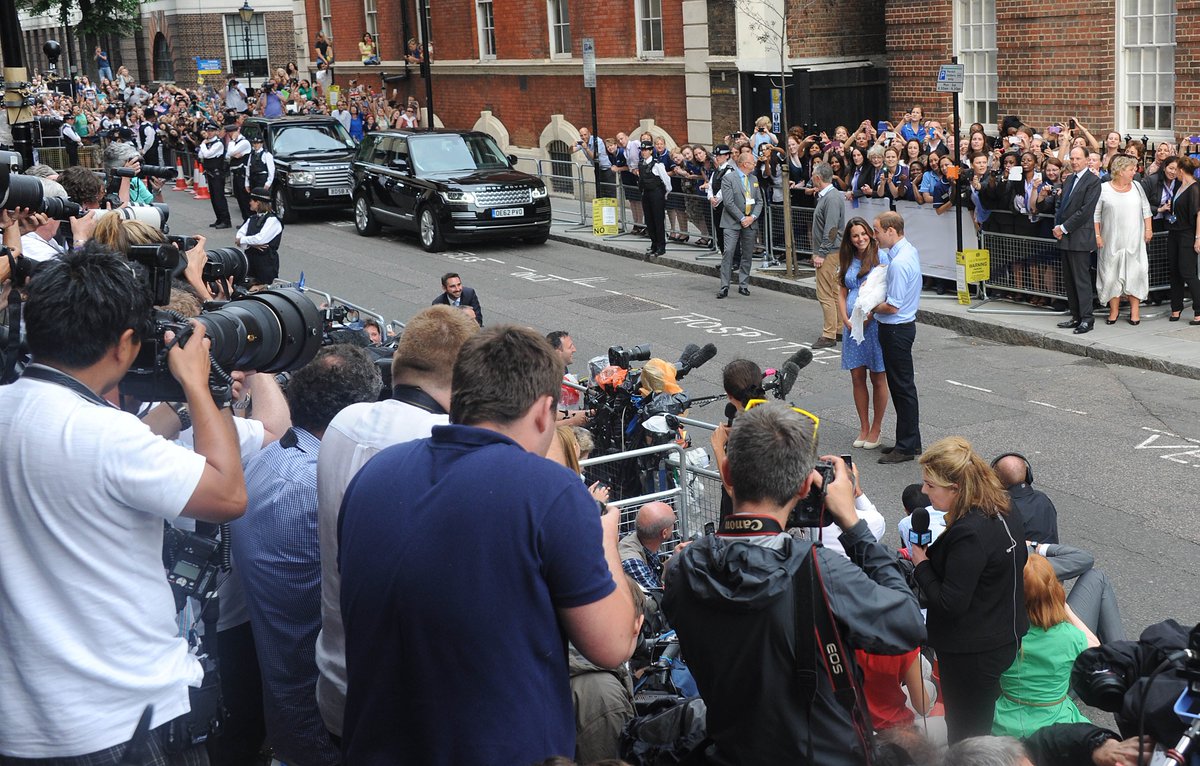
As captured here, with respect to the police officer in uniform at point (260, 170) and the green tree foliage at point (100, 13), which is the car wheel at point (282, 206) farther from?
the green tree foliage at point (100, 13)

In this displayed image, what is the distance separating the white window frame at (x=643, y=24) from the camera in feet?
88.6

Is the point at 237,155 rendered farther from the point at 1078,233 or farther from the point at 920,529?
the point at 920,529

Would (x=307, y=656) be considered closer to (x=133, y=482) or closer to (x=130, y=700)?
(x=130, y=700)

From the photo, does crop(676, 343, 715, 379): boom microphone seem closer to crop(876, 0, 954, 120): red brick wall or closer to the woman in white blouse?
the woman in white blouse

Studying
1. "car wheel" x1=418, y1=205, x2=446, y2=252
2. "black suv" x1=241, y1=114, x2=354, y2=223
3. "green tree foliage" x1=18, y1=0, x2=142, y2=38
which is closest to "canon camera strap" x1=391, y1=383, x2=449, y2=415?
"car wheel" x1=418, y1=205, x2=446, y2=252

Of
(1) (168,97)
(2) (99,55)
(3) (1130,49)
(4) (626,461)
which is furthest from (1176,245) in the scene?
(2) (99,55)

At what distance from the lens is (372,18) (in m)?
37.8

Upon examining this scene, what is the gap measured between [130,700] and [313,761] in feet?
3.58

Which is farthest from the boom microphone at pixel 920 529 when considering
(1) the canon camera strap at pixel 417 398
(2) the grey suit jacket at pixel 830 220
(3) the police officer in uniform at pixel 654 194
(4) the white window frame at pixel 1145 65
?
(3) the police officer in uniform at pixel 654 194

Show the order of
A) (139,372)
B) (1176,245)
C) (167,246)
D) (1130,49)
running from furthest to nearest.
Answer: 1. (1130,49)
2. (1176,245)
3. (167,246)
4. (139,372)

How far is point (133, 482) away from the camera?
10.4 feet

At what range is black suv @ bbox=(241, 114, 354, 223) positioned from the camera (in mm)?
25672

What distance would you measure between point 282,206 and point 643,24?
8465 millimetres

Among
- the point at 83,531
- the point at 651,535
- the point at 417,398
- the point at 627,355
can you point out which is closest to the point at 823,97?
the point at 627,355
